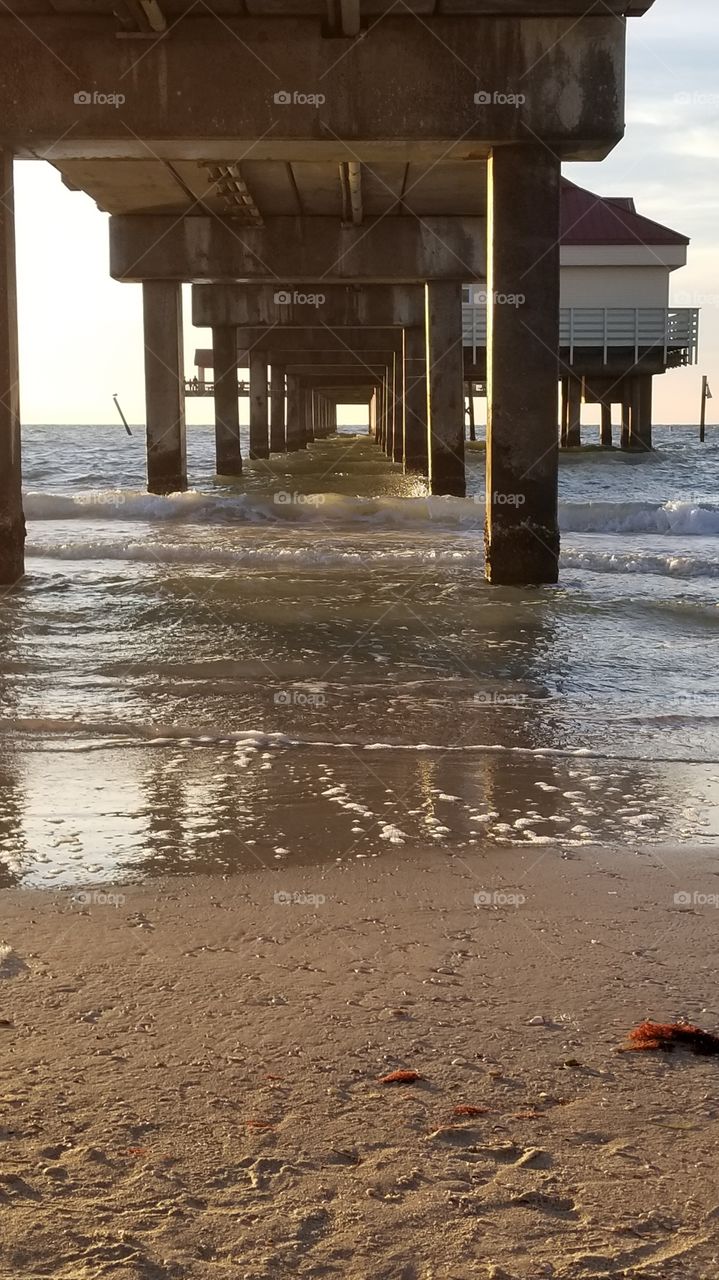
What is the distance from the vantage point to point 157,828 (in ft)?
14.0

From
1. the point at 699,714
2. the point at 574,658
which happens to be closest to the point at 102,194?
the point at 574,658

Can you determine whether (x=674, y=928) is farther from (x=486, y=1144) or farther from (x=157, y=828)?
(x=157, y=828)

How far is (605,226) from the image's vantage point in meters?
42.8

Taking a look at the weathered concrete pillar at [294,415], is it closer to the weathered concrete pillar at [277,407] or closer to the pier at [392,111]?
the weathered concrete pillar at [277,407]

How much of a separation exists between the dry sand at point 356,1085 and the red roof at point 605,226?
4134 cm

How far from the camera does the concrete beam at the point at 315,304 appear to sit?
2639 centimetres

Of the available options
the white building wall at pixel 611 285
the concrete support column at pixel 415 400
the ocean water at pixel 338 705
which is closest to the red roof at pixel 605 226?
the white building wall at pixel 611 285

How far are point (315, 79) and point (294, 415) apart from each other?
49.9 meters

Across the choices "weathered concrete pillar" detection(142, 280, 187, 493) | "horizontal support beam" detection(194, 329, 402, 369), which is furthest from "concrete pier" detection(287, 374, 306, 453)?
"weathered concrete pillar" detection(142, 280, 187, 493)

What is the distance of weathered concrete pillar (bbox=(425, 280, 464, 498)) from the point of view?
69.5ft

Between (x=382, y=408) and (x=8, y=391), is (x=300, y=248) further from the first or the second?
(x=382, y=408)

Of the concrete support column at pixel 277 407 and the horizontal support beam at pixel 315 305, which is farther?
the concrete support column at pixel 277 407

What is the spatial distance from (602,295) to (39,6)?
34.9 m

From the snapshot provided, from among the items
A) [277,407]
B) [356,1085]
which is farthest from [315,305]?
[356,1085]
